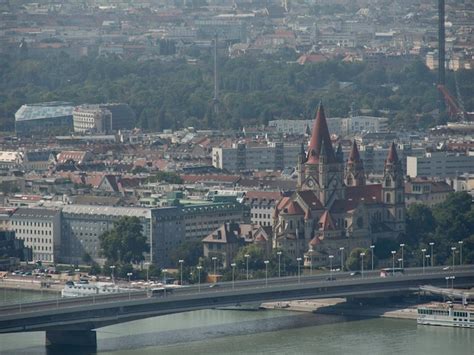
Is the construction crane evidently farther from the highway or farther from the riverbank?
the riverbank

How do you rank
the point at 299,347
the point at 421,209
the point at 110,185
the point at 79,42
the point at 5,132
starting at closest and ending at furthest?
the point at 299,347, the point at 421,209, the point at 110,185, the point at 5,132, the point at 79,42

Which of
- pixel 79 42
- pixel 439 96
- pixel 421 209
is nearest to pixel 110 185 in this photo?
pixel 421 209

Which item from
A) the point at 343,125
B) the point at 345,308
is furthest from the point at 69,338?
the point at 343,125

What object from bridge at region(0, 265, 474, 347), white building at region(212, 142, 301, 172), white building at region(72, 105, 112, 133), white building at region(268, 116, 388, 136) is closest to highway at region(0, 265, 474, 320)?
bridge at region(0, 265, 474, 347)

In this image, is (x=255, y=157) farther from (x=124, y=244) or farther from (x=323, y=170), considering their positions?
(x=124, y=244)

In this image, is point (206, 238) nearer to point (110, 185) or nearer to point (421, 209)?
point (421, 209)

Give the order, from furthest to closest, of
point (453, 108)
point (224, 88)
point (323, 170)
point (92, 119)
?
point (224, 88), point (453, 108), point (92, 119), point (323, 170)
